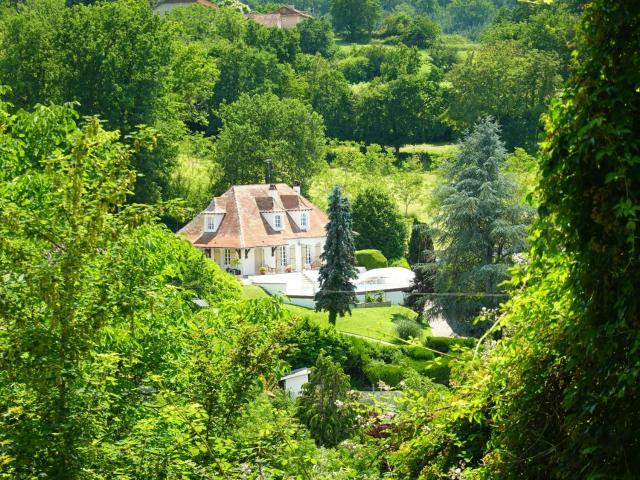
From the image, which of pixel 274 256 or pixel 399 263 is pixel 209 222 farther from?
pixel 399 263

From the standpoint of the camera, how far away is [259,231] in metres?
56.1

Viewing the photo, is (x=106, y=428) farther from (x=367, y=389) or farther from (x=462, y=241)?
(x=462, y=241)

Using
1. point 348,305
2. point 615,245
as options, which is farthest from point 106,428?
point 348,305

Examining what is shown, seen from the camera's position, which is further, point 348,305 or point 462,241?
point 348,305

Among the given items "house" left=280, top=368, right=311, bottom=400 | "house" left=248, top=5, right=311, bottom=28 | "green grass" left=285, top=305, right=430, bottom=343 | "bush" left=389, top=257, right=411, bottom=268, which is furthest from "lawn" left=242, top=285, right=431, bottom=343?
"house" left=248, top=5, right=311, bottom=28

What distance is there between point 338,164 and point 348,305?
97.0 ft

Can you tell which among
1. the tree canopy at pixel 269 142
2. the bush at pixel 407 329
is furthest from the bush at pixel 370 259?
the bush at pixel 407 329

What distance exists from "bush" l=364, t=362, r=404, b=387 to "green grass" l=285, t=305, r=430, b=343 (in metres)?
7.22

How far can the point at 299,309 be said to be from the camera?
4422cm

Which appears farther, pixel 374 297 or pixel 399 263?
pixel 399 263

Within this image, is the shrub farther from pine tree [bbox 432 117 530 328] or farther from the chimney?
the chimney

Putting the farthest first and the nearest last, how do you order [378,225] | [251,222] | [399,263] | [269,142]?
1. [269,142]
2. [378,225]
3. [399,263]
4. [251,222]

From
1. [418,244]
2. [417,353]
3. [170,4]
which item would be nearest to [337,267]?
[418,244]

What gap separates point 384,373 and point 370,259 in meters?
23.4
